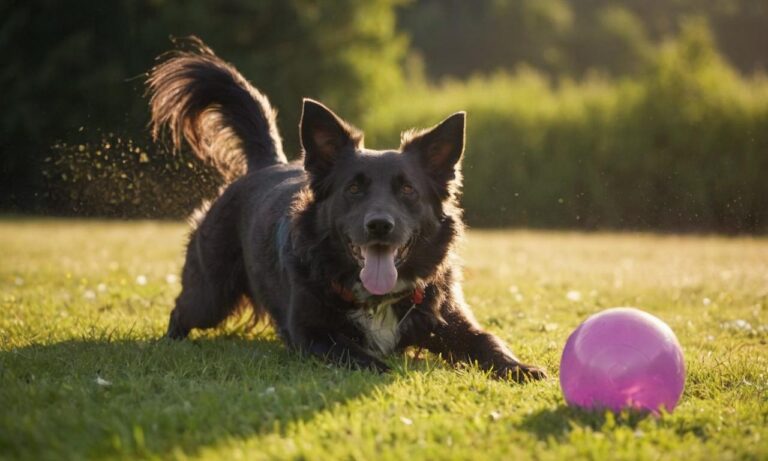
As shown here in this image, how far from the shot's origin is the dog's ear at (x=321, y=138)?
580 centimetres

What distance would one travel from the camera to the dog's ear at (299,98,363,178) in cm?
580

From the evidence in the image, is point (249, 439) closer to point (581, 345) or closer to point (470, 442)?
point (470, 442)

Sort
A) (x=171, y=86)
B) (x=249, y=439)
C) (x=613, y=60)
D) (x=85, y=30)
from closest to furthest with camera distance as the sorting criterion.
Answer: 1. (x=249, y=439)
2. (x=171, y=86)
3. (x=85, y=30)
4. (x=613, y=60)

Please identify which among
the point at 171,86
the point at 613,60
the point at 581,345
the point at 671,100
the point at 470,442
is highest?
the point at 613,60

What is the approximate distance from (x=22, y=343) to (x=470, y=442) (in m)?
3.76

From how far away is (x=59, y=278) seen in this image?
33.3 ft

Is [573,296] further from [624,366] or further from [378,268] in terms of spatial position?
[624,366]

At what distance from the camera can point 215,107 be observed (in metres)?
7.81

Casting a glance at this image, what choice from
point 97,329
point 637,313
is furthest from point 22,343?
→ point 637,313

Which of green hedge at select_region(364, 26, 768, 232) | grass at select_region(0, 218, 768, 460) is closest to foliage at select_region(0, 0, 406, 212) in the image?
green hedge at select_region(364, 26, 768, 232)

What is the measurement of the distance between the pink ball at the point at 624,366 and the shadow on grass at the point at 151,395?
3.56 ft

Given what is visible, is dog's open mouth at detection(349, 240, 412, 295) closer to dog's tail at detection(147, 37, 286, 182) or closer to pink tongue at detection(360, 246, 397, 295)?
pink tongue at detection(360, 246, 397, 295)

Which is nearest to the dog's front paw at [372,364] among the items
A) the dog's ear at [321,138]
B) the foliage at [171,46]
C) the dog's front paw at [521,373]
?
the dog's front paw at [521,373]

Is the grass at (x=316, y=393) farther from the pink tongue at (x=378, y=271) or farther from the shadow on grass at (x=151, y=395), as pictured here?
the pink tongue at (x=378, y=271)
